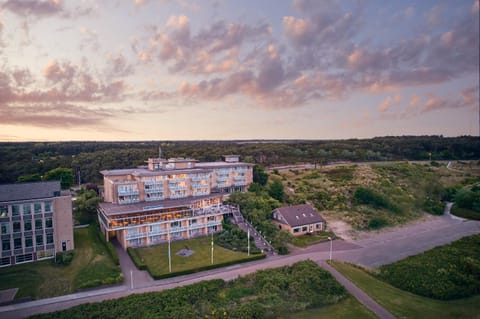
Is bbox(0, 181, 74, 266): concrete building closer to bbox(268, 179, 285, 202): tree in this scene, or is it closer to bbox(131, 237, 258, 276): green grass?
bbox(131, 237, 258, 276): green grass

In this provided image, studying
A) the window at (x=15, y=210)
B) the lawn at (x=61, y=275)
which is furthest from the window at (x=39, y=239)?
the window at (x=15, y=210)

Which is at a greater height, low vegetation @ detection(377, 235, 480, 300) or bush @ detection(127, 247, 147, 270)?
bush @ detection(127, 247, 147, 270)

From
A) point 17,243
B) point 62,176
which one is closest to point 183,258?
point 17,243

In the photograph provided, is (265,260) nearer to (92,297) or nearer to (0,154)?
(92,297)

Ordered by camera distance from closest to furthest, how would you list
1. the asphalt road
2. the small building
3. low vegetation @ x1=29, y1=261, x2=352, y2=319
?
low vegetation @ x1=29, y1=261, x2=352, y2=319 → the asphalt road → the small building

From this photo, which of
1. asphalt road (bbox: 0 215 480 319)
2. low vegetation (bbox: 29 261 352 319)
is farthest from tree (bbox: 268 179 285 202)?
low vegetation (bbox: 29 261 352 319)

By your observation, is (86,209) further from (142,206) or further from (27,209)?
(27,209)
